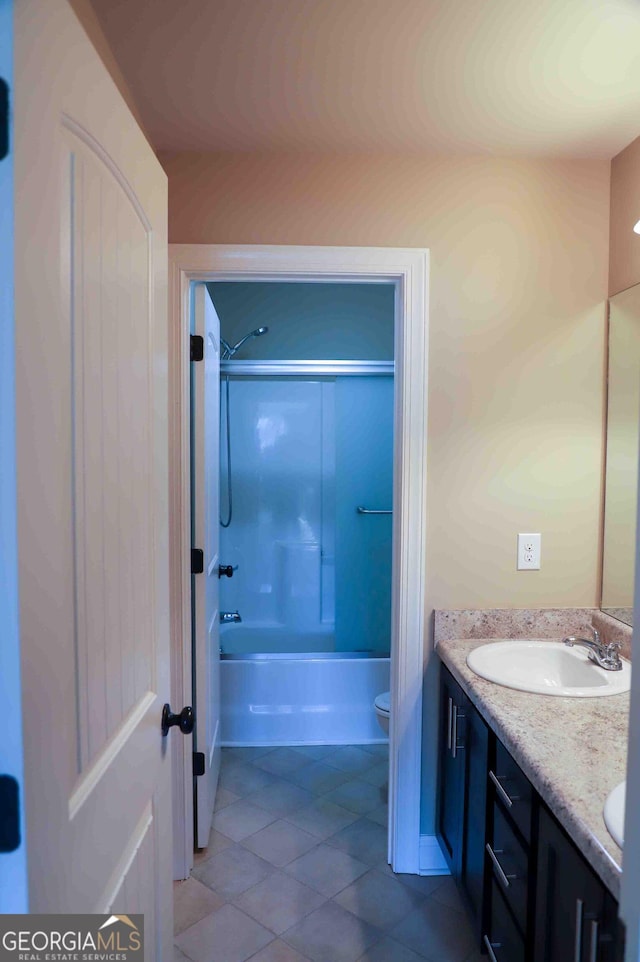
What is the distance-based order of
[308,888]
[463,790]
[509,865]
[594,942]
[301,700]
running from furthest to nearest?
[301,700] < [308,888] < [463,790] < [509,865] < [594,942]

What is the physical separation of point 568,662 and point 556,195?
157 centimetres

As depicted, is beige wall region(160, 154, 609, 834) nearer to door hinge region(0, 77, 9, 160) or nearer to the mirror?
the mirror

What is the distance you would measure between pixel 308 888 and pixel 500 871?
0.84m

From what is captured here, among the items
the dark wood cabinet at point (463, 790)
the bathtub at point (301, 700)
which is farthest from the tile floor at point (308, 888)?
the bathtub at point (301, 700)

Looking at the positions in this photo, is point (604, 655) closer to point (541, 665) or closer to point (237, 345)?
point (541, 665)

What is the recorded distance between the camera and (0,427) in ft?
2.05

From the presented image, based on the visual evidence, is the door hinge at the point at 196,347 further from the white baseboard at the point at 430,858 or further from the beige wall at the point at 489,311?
the white baseboard at the point at 430,858

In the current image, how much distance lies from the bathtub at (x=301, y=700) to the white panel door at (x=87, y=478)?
5.69ft

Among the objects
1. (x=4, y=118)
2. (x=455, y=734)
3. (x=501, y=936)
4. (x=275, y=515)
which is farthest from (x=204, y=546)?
(x=4, y=118)

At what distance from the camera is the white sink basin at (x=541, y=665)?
5.64ft

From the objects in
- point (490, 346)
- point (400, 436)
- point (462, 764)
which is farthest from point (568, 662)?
point (490, 346)

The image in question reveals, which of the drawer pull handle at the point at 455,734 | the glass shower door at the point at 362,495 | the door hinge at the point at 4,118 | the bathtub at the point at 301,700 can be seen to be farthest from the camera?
the glass shower door at the point at 362,495

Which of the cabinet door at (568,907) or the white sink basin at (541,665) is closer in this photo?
the cabinet door at (568,907)

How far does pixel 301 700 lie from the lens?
3023 millimetres
